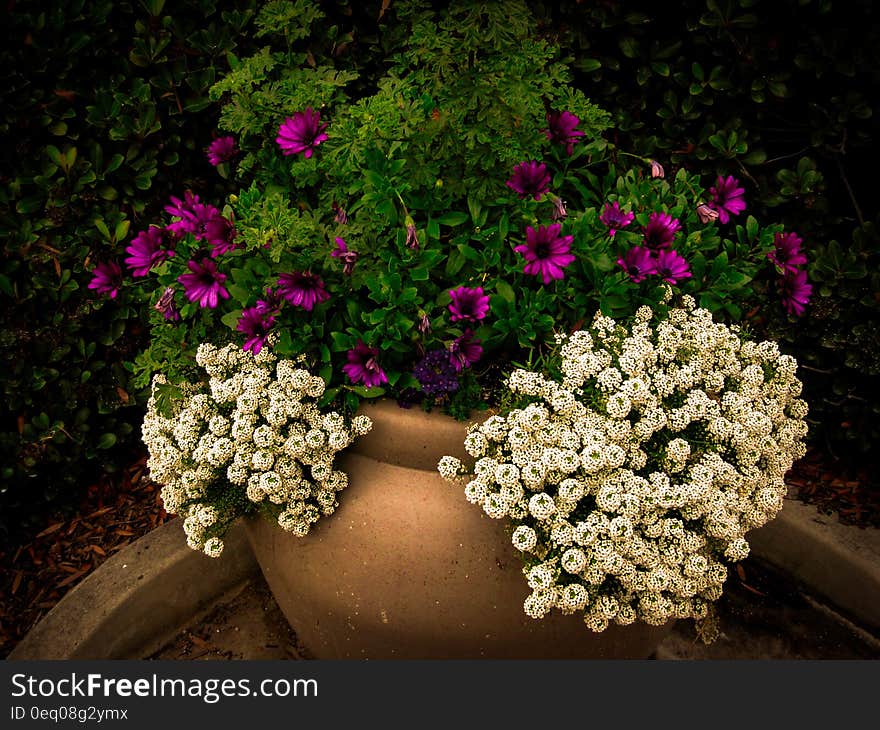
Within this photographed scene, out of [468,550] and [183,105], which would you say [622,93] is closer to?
[183,105]

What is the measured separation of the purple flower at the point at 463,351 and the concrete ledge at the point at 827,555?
1485 mm

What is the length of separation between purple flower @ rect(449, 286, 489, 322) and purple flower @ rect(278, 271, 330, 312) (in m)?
0.30

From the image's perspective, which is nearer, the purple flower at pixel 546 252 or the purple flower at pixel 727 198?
the purple flower at pixel 546 252

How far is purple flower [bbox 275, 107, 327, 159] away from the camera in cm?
184

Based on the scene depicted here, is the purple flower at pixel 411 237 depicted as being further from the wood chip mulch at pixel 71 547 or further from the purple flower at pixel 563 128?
the wood chip mulch at pixel 71 547

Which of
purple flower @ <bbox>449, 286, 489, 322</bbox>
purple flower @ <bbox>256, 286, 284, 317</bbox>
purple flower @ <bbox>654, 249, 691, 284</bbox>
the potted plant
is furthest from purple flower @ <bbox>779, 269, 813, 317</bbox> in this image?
purple flower @ <bbox>256, 286, 284, 317</bbox>

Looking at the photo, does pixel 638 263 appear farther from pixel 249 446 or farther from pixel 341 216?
pixel 249 446

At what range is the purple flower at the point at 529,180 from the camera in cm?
182

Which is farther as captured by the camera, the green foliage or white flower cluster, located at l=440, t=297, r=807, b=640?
the green foliage

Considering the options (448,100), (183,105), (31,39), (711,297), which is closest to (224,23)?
(183,105)

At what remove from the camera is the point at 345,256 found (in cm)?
177

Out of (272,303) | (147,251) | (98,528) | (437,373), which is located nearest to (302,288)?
(272,303)

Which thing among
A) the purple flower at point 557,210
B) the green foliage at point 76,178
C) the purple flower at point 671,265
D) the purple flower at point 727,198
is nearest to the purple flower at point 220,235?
the purple flower at point 557,210

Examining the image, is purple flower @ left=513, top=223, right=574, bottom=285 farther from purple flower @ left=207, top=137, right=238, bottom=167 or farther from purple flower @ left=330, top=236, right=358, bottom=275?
purple flower @ left=207, top=137, right=238, bottom=167
